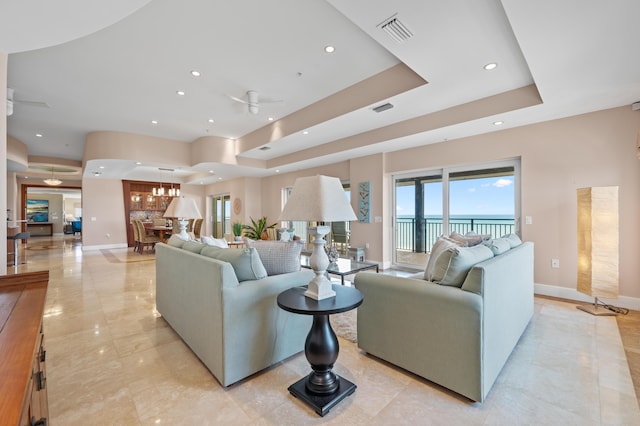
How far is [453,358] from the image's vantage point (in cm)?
185

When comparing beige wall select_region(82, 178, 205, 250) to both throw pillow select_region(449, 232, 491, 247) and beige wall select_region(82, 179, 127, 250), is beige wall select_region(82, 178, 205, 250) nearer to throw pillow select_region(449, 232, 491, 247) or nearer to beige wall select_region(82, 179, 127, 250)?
beige wall select_region(82, 179, 127, 250)

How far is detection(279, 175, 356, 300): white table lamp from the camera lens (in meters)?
1.86

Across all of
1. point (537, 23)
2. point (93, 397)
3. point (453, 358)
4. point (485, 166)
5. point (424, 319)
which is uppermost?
point (537, 23)

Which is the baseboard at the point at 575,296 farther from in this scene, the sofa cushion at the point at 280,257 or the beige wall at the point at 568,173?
the sofa cushion at the point at 280,257

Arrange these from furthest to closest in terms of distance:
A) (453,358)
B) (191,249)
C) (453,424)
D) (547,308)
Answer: (547,308)
(191,249)
(453,358)
(453,424)

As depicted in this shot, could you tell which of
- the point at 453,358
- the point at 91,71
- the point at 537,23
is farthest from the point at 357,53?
the point at 91,71

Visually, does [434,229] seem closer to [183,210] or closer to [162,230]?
[183,210]

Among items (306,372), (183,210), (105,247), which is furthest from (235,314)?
(105,247)

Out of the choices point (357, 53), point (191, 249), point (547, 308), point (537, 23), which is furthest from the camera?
point (547, 308)

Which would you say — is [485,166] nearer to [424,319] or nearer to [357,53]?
[357,53]

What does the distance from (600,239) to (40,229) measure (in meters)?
20.9

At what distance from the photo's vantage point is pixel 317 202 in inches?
73.2

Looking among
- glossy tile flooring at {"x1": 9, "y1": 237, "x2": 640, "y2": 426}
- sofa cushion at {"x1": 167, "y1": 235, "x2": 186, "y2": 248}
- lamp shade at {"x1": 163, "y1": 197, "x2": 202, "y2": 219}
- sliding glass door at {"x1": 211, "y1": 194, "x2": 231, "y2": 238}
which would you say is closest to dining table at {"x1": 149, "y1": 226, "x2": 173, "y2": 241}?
sliding glass door at {"x1": 211, "y1": 194, "x2": 231, "y2": 238}

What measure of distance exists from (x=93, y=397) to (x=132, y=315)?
1.63 metres
